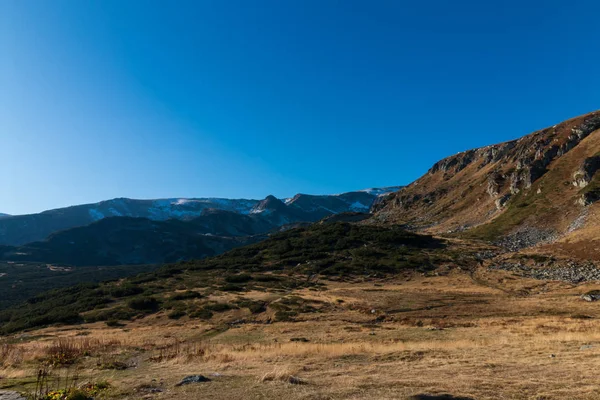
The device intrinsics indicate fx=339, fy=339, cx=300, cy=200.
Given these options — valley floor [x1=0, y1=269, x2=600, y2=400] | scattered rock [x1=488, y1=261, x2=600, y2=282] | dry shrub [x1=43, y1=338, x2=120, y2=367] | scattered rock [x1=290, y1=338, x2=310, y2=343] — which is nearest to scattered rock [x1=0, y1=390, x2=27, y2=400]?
valley floor [x1=0, y1=269, x2=600, y2=400]

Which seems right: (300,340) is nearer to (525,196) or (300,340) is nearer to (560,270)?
(560,270)

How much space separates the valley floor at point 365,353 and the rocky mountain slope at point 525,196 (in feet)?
141

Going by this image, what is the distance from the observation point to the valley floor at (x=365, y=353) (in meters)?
11.3

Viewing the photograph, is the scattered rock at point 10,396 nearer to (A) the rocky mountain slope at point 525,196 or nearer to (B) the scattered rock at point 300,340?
(B) the scattered rock at point 300,340

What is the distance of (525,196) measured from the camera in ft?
355

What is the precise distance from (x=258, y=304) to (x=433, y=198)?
5444 inches

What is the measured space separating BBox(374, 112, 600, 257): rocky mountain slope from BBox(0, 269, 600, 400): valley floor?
43.0 m

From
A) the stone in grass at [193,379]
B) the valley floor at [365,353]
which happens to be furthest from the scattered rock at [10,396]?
the stone in grass at [193,379]

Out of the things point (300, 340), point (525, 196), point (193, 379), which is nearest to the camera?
point (193, 379)

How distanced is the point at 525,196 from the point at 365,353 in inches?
4418

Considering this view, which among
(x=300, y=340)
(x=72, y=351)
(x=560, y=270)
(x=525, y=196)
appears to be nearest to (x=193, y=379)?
(x=300, y=340)

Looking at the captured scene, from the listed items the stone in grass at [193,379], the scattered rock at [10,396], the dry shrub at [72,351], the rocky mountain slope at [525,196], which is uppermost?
the rocky mountain slope at [525,196]

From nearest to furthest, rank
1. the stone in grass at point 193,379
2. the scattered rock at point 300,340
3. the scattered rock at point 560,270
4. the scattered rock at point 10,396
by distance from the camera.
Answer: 1. the scattered rock at point 10,396
2. the stone in grass at point 193,379
3. the scattered rock at point 300,340
4. the scattered rock at point 560,270

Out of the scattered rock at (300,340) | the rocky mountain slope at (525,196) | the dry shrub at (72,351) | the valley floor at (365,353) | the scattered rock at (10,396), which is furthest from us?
the rocky mountain slope at (525,196)
